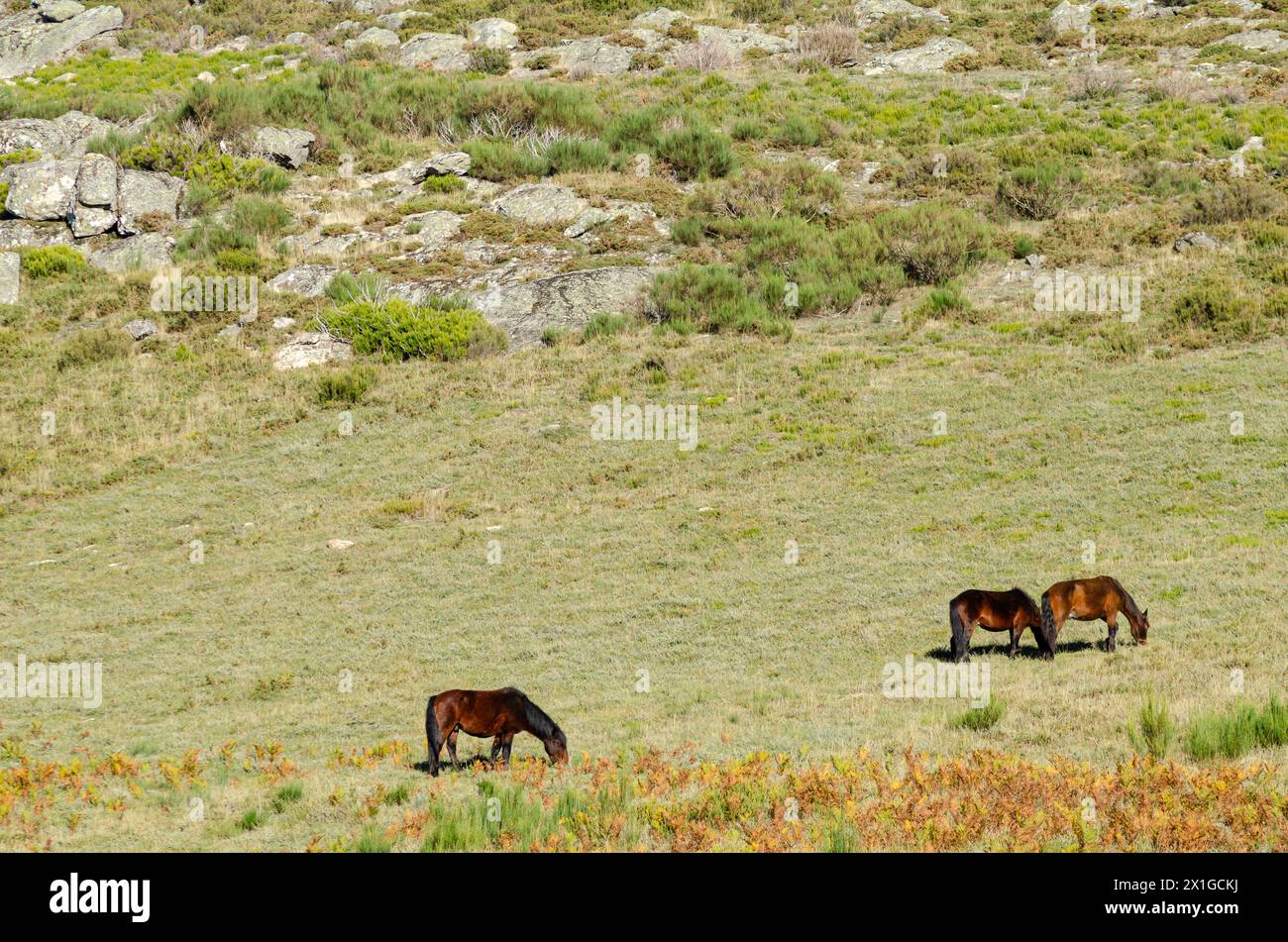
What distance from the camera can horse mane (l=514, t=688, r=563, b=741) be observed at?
10.8m

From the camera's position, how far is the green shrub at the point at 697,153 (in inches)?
1761

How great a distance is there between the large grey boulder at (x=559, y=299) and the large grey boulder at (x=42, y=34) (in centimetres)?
4027

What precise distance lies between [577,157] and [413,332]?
14718mm

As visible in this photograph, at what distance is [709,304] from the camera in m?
35.3

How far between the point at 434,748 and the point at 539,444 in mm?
17430

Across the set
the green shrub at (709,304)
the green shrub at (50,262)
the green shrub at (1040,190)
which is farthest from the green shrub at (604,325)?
the green shrub at (50,262)

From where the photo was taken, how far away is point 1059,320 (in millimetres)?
31266

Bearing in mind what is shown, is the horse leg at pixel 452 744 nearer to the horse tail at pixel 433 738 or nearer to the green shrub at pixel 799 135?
the horse tail at pixel 433 738

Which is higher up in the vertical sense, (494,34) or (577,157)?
(494,34)

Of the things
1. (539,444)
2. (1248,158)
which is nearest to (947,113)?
(1248,158)

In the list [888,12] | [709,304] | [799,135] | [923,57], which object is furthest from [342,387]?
[888,12]

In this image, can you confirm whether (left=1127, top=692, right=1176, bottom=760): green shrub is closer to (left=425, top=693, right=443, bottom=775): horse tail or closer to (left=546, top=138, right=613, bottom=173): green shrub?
(left=425, top=693, right=443, bottom=775): horse tail

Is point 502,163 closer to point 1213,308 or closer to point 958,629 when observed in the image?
point 1213,308

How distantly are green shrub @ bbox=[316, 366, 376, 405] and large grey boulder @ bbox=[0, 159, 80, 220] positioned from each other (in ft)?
56.5
